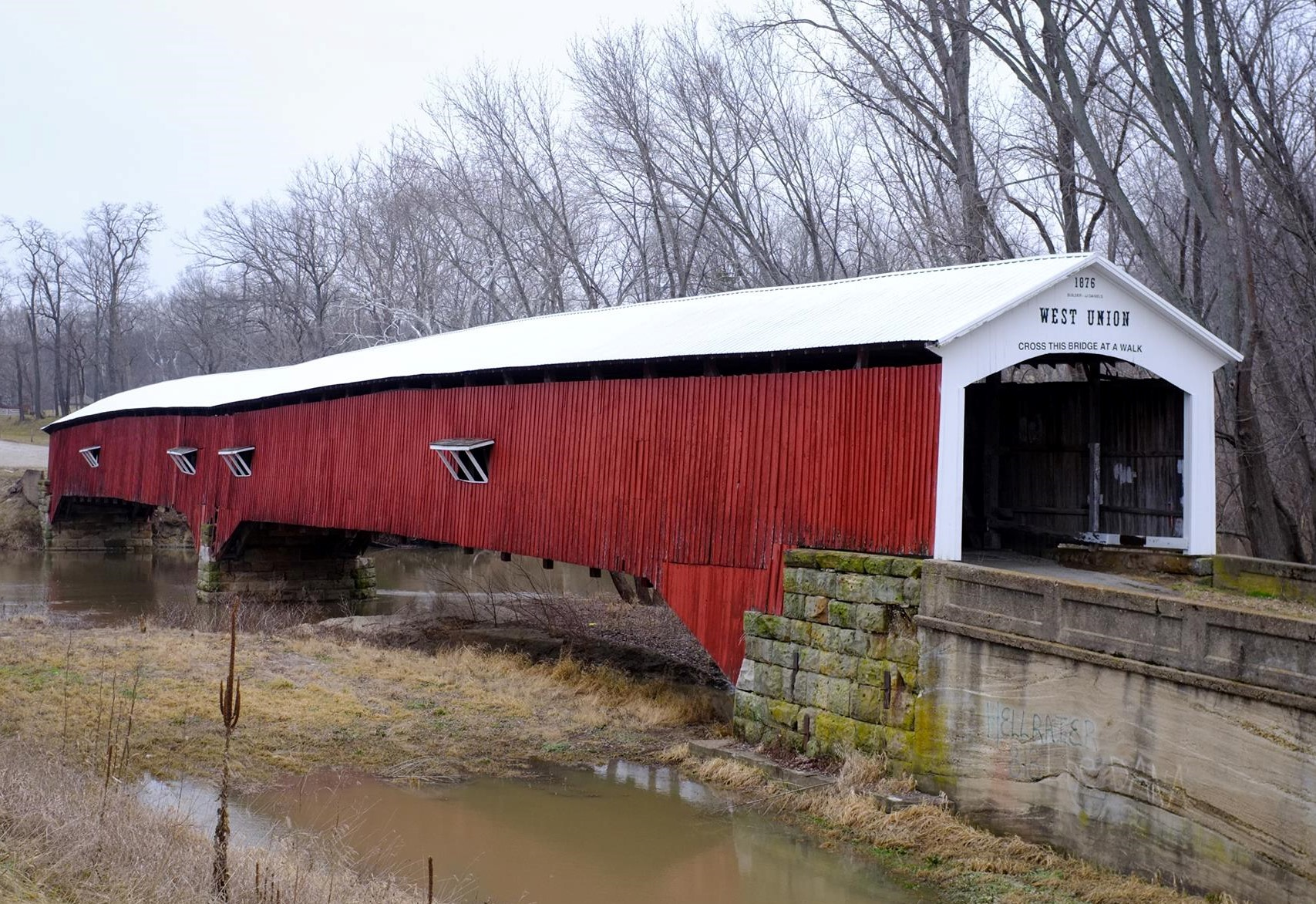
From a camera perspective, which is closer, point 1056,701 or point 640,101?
point 1056,701

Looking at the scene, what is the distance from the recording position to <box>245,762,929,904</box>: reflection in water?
8.45m

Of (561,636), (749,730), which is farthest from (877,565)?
(561,636)

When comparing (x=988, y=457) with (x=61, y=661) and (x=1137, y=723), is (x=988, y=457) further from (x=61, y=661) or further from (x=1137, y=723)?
(x=61, y=661)

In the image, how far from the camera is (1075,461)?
42.1 ft

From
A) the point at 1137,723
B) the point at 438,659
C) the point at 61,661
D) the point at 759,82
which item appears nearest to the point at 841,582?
the point at 1137,723

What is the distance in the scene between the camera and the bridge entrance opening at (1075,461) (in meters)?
12.0

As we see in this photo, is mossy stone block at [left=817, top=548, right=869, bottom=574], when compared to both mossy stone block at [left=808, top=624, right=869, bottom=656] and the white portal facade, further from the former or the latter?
the white portal facade

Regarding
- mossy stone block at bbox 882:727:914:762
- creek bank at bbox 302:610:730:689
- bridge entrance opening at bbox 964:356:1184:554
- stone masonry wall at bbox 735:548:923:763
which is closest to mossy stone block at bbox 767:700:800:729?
stone masonry wall at bbox 735:548:923:763

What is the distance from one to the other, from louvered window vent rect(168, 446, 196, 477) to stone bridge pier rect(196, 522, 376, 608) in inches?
59.5

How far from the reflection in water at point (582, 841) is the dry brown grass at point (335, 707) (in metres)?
0.68

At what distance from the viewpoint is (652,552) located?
12773 mm

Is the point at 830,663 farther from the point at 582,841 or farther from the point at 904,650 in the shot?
the point at 582,841

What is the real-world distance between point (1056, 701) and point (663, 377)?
5834 millimetres

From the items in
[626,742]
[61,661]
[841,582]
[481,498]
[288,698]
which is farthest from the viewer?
[481,498]
